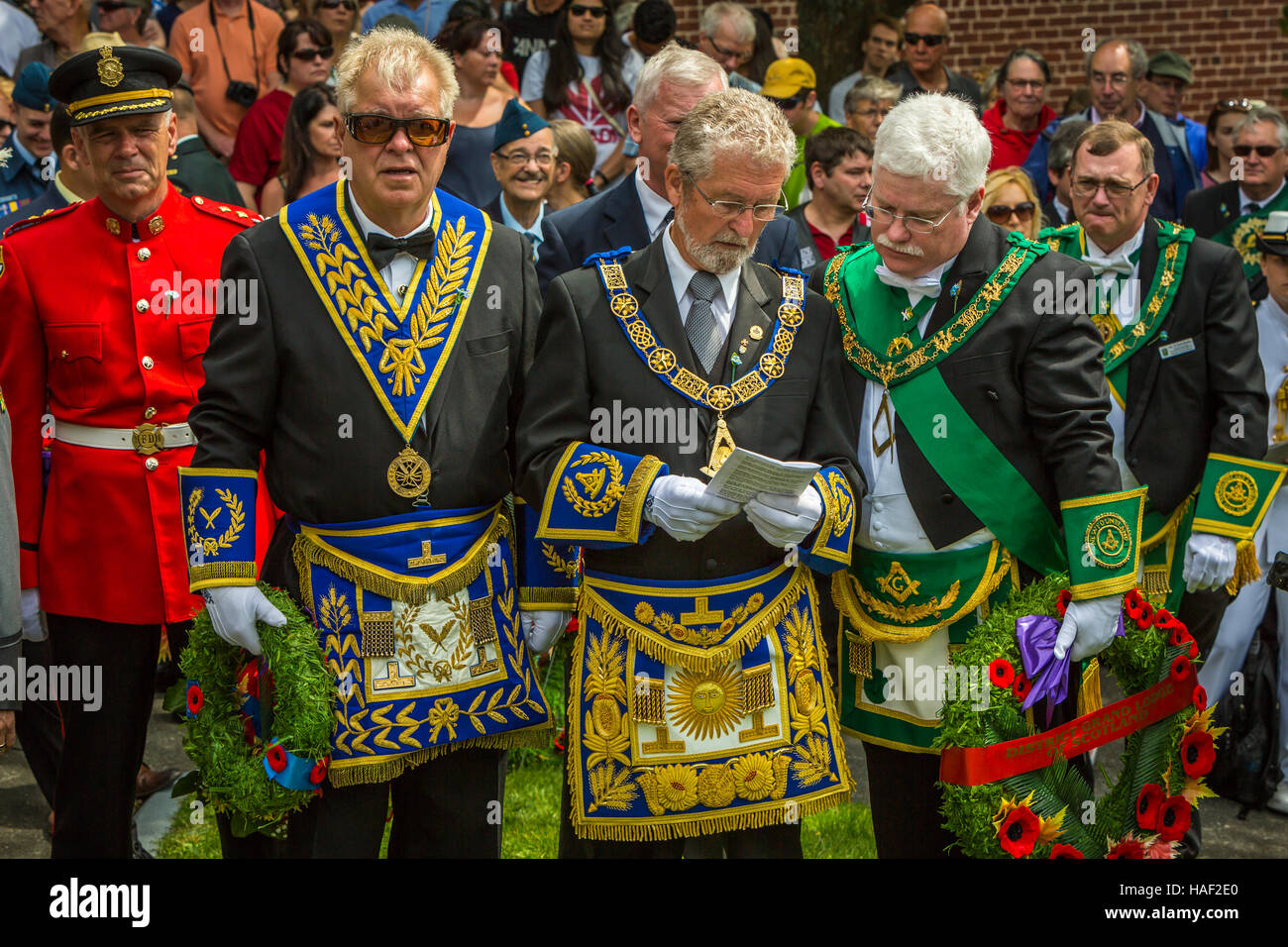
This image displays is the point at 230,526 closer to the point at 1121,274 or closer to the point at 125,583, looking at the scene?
the point at 125,583

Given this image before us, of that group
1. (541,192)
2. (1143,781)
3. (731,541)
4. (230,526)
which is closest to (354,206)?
(230,526)

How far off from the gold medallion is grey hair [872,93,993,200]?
48.4 inches

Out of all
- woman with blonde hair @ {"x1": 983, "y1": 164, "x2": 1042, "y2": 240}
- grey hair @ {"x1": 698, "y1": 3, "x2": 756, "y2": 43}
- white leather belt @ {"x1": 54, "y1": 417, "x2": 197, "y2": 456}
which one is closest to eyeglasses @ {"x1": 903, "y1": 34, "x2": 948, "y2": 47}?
grey hair @ {"x1": 698, "y1": 3, "x2": 756, "y2": 43}

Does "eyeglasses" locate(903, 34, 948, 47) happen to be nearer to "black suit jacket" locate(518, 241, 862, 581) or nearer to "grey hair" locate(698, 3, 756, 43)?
"grey hair" locate(698, 3, 756, 43)

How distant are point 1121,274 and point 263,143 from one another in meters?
4.60

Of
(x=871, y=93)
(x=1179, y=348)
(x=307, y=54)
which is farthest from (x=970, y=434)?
(x=307, y=54)

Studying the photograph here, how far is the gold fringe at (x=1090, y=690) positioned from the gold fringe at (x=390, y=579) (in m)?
1.48

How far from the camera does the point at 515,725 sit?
349 cm

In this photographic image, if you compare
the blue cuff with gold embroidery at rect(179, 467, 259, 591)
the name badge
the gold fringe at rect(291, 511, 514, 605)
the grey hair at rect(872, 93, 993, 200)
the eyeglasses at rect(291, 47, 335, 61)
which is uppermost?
the eyeglasses at rect(291, 47, 335, 61)

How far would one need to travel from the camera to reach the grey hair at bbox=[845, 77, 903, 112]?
27.2 feet

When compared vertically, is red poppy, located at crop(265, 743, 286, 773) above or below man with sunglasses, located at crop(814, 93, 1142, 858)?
below

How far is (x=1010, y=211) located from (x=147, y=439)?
11.6 feet

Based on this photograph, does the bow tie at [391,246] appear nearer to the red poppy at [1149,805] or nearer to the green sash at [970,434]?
the green sash at [970,434]

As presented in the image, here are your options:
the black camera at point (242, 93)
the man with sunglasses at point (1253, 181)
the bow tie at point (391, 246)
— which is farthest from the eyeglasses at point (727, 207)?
the black camera at point (242, 93)
